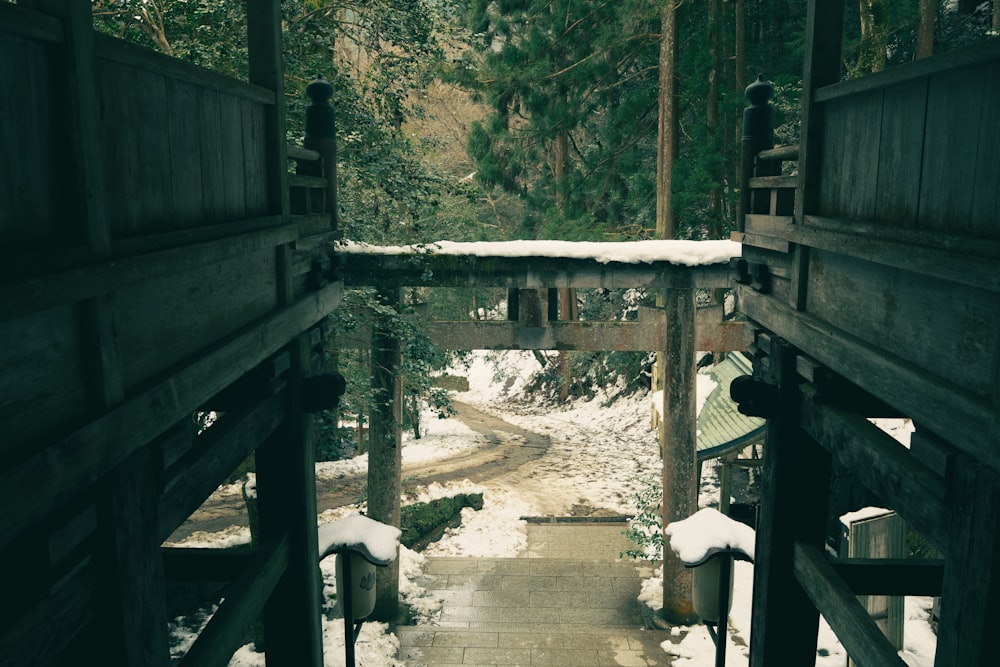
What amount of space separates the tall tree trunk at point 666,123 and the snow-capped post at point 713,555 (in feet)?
33.1

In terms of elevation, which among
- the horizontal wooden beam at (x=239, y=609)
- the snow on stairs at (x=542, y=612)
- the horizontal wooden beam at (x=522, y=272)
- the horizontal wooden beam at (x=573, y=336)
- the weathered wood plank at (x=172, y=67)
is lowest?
the snow on stairs at (x=542, y=612)

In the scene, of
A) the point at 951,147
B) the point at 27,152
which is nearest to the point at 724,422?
the point at 951,147

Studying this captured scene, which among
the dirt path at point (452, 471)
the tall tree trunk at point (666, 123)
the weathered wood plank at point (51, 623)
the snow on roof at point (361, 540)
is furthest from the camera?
the tall tree trunk at point (666, 123)

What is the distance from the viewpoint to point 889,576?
4715 mm

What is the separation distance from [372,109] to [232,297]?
552 centimetres

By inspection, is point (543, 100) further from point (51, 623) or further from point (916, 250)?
point (51, 623)

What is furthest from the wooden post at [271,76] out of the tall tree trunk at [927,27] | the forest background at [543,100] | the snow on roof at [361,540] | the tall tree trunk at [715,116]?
the tall tree trunk at [715,116]

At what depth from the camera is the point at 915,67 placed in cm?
300

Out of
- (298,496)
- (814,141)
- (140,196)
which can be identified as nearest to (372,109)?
(298,496)

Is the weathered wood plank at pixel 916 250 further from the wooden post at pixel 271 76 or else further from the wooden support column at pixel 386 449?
the wooden support column at pixel 386 449

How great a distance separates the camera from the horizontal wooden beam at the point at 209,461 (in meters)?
3.13

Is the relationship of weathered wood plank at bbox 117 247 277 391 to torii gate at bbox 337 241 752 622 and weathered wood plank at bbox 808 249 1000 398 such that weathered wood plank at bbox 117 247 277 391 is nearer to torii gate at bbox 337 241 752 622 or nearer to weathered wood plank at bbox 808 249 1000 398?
weathered wood plank at bbox 808 249 1000 398

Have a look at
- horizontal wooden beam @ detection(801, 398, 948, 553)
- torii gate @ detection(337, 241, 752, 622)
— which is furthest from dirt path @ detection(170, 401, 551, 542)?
horizontal wooden beam @ detection(801, 398, 948, 553)

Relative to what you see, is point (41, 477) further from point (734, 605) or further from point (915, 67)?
point (734, 605)
